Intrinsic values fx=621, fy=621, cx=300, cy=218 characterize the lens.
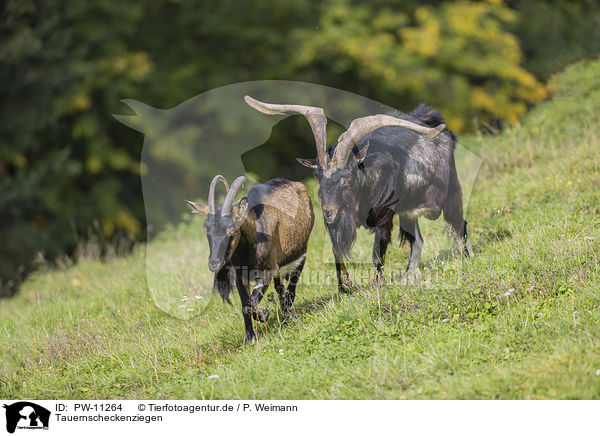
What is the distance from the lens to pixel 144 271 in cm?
952

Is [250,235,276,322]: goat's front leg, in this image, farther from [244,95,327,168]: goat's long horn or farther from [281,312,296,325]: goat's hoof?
[244,95,327,168]: goat's long horn

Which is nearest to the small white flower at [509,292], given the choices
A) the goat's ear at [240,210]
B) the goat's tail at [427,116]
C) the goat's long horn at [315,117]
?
the goat's long horn at [315,117]

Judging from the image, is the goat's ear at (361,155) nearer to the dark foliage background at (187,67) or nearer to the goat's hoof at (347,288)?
the goat's hoof at (347,288)

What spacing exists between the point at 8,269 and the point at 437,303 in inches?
530

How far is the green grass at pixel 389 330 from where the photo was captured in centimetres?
487

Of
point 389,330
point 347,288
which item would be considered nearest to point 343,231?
point 347,288

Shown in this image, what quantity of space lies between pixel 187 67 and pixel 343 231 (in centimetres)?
1348

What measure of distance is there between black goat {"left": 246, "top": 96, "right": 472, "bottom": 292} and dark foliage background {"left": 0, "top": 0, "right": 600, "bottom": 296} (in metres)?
9.00

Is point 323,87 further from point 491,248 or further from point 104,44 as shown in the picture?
point 491,248

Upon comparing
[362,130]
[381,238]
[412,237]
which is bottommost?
[412,237]

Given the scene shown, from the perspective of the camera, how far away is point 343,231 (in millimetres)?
6180

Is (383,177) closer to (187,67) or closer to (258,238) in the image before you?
(258,238)

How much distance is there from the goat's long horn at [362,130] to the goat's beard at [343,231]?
0.53 metres
